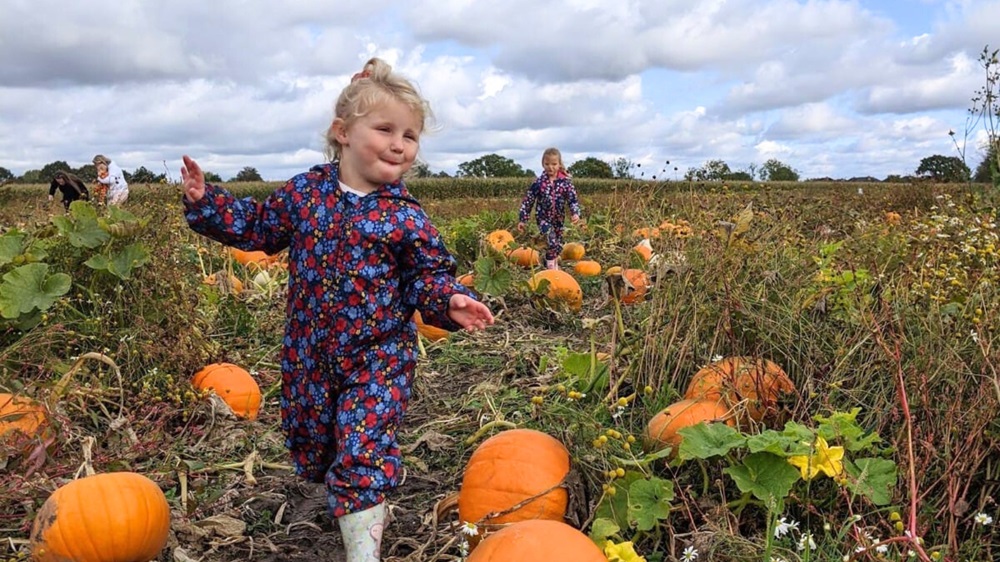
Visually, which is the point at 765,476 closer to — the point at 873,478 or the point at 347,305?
the point at 873,478

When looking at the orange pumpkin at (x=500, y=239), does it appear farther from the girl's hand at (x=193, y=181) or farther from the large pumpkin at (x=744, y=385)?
the girl's hand at (x=193, y=181)

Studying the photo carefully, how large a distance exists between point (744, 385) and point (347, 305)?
1290mm

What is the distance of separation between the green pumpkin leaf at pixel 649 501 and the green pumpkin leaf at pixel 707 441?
10 cm

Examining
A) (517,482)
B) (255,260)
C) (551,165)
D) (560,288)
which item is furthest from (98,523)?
(551,165)

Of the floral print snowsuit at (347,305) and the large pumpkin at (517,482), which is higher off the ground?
the floral print snowsuit at (347,305)

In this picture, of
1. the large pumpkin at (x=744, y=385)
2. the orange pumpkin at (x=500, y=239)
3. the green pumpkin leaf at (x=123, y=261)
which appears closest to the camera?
the large pumpkin at (x=744, y=385)

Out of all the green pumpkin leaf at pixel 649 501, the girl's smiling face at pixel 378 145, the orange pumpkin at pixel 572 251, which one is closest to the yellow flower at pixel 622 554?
the green pumpkin leaf at pixel 649 501

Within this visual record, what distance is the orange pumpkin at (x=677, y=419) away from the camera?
2.45m

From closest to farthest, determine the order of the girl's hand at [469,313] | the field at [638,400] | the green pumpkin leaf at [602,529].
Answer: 1. the green pumpkin leaf at [602,529]
2. the field at [638,400]
3. the girl's hand at [469,313]

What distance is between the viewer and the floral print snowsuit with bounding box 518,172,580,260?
26.5 ft

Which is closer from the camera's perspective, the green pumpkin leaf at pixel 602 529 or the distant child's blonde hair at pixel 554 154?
the green pumpkin leaf at pixel 602 529

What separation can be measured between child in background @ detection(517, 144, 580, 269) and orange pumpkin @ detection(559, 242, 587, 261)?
0.07 meters

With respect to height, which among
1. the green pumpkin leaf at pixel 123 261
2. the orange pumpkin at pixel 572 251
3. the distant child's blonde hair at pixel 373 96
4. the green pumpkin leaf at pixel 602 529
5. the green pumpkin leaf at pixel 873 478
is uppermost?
the distant child's blonde hair at pixel 373 96

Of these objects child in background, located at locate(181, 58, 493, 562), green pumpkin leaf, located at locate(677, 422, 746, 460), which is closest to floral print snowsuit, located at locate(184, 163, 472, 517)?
child in background, located at locate(181, 58, 493, 562)
